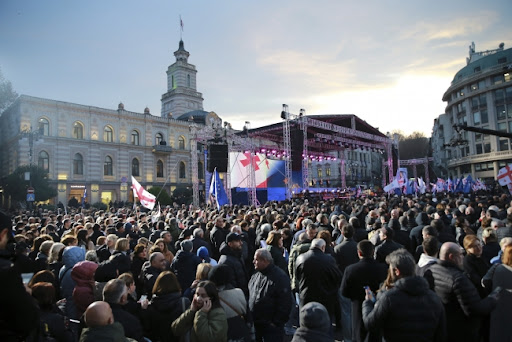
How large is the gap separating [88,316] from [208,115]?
50525 millimetres

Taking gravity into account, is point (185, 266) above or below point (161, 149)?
below

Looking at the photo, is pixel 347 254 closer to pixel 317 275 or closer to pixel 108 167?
pixel 317 275

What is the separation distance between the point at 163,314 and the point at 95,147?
4133 cm

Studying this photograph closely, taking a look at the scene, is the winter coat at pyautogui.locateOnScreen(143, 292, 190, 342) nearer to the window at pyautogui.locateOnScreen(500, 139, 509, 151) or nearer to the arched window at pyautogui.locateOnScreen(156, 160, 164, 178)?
the arched window at pyautogui.locateOnScreen(156, 160, 164, 178)

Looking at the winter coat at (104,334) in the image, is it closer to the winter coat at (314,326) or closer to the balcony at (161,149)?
the winter coat at (314,326)

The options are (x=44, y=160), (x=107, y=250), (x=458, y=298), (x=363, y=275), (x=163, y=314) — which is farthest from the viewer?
(x=44, y=160)

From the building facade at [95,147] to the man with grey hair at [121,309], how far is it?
97.3 ft

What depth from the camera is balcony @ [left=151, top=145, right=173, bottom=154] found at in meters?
45.6

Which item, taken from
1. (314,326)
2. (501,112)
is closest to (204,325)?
(314,326)

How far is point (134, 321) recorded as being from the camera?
3.53 meters

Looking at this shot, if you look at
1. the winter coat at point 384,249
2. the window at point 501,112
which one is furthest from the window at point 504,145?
the winter coat at point 384,249

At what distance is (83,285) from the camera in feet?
15.1

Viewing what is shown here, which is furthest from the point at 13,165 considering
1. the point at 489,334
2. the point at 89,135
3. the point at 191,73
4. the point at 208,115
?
the point at 489,334

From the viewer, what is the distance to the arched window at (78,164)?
39.7 metres
